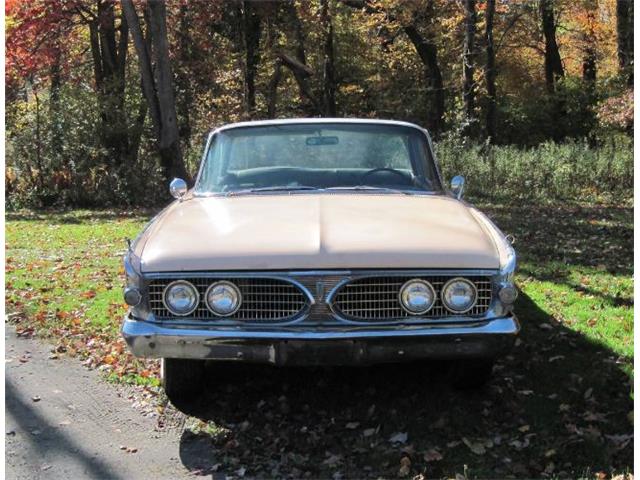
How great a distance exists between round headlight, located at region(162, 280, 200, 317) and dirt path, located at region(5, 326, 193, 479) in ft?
2.72

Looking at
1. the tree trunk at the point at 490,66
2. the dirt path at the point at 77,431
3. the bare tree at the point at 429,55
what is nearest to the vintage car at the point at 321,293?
the dirt path at the point at 77,431

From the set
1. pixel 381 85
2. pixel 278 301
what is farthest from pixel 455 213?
pixel 381 85

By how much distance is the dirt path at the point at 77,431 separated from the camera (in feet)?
12.0

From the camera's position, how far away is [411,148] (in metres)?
5.30

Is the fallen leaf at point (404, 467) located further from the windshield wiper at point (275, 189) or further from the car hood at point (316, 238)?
the windshield wiper at point (275, 189)

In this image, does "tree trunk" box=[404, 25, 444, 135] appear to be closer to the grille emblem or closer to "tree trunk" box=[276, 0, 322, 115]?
"tree trunk" box=[276, 0, 322, 115]

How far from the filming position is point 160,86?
16.1 m

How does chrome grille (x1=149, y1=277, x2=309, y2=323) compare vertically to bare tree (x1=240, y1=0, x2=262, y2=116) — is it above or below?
below

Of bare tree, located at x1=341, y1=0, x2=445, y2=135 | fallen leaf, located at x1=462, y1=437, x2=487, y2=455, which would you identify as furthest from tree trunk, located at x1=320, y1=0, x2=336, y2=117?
fallen leaf, located at x1=462, y1=437, x2=487, y2=455

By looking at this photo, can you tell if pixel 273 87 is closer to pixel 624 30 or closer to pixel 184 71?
pixel 184 71

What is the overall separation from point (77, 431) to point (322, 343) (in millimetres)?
1651

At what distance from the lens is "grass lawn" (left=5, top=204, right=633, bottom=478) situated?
12.0 ft

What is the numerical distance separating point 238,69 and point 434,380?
21019 mm

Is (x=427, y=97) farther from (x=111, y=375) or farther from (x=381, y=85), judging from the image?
(x=111, y=375)
